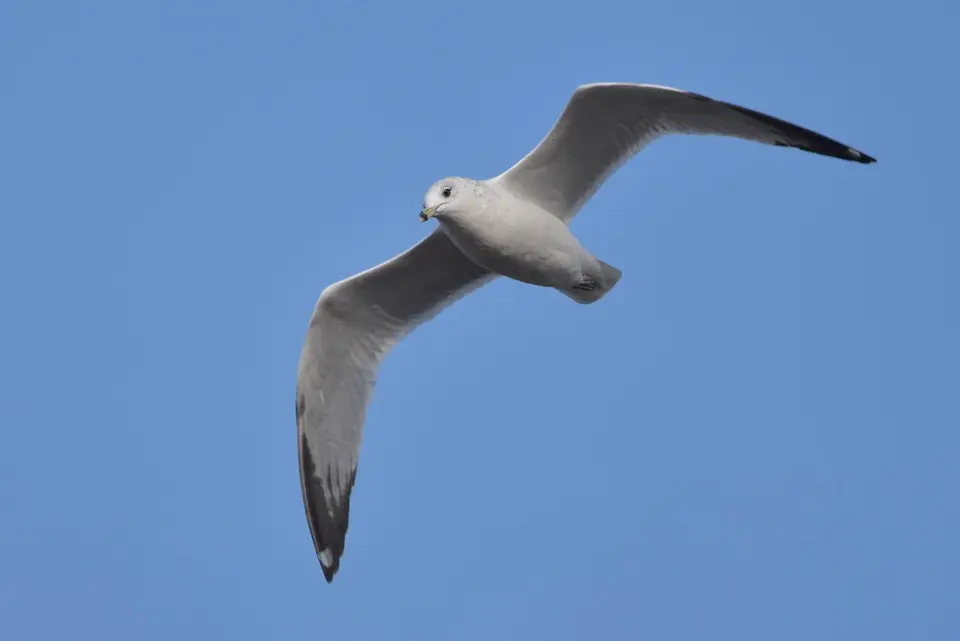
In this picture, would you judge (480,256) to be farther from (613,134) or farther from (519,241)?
(613,134)

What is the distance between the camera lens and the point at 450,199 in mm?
12461

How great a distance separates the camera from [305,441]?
14242mm

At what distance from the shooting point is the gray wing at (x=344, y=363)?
14.0 meters

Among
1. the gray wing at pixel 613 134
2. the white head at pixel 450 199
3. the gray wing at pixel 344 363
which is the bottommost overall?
the gray wing at pixel 344 363

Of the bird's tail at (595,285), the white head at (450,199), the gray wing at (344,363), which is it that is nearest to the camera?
the white head at (450,199)

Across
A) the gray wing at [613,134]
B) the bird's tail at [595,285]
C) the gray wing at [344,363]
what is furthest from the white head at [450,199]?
the gray wing at [344,363]

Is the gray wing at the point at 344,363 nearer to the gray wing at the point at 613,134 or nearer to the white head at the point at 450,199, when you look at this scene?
the gray wing at the point at 613,134

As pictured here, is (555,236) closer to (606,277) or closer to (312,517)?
(606,277)

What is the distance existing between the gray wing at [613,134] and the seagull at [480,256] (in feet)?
0.04

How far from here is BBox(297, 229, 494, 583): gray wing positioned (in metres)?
14.0

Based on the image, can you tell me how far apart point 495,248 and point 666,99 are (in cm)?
193

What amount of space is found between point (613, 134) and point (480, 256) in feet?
5.29

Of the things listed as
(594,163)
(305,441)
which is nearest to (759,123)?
(594,163)

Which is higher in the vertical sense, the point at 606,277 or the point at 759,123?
the point at 759,123
